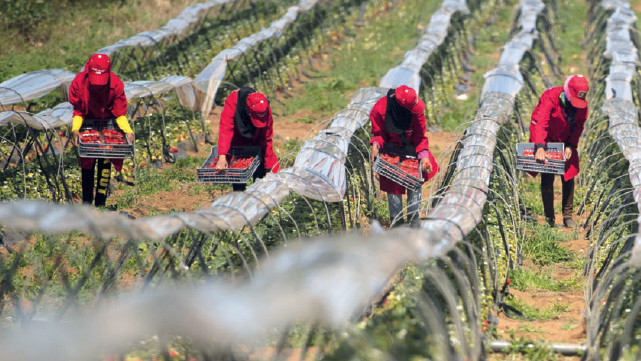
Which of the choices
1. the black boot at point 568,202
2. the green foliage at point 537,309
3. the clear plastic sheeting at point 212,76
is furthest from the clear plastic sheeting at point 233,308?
the clear plastic sheeting at point 212,76

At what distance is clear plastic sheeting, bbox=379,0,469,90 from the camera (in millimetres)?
11219

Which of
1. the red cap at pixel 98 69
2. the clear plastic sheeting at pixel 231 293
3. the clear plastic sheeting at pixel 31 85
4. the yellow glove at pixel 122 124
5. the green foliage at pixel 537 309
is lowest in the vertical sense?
the green foliage at pixel 537 309

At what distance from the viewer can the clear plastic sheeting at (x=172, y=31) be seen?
12969 millimetres

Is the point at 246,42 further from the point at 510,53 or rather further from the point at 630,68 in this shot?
the point at 630,68

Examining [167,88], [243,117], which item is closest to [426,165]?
[243,117]

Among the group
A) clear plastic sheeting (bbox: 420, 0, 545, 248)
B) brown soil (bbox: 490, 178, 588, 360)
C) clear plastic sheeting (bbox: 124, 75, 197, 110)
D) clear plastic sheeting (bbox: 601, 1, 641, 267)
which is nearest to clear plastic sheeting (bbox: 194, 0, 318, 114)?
clear plastic sheeting (bbox: 124, 75, 197, 110)

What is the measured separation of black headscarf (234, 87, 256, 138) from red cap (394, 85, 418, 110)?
1.27 m

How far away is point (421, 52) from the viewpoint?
1267 cm

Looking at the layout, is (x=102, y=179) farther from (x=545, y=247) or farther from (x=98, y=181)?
(x=545, y=247)

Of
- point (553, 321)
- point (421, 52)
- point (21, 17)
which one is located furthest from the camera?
point (21, 17)

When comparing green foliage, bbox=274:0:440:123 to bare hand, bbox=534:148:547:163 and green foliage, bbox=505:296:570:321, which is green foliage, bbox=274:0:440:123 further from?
green foliage, bbox=505:296:570:321

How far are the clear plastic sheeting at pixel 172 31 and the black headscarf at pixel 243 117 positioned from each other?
619 cm

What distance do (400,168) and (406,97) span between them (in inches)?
25.2

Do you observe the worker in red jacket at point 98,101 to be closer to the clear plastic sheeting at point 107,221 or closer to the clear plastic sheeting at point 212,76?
the clear plastic sheeting at point 107,221
